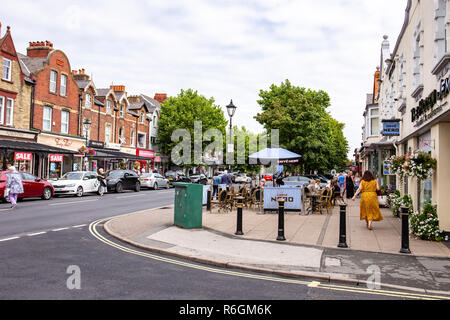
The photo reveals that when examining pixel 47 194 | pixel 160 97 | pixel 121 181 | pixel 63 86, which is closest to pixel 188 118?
pixel 160 97

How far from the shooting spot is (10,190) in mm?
15508

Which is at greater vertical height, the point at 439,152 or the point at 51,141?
the point at 51,141

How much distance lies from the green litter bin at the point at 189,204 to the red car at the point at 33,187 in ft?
36.8

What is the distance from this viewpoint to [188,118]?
47156mm

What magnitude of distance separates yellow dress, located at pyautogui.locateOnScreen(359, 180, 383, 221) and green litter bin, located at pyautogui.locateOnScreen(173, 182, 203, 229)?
4.67 metres

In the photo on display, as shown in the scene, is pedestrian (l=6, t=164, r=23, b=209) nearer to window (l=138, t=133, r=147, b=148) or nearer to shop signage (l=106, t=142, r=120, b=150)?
shop signage (l=106, t=142, r=120, b=150)

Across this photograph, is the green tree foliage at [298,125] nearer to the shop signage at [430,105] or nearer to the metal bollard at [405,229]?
the shop signage at [430,105]

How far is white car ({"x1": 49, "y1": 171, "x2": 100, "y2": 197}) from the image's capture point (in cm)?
2230

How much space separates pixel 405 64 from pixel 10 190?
51.7 ft

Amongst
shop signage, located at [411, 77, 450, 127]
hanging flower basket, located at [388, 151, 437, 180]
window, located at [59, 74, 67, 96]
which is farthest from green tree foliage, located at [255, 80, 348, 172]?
hanging flower basket, located at [388, 151, 437, 180]

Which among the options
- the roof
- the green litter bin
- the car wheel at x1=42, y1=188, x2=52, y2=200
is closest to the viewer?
the green litter bin

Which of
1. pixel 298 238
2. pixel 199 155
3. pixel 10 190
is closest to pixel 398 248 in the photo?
pixel 298 238
